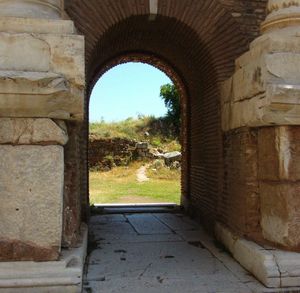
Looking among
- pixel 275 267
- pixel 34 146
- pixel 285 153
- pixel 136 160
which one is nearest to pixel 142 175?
pixel 136 160

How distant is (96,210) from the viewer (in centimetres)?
759

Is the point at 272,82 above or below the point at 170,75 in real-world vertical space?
below

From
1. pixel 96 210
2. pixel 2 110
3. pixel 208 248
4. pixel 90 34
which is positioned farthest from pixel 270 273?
pixel 96 210

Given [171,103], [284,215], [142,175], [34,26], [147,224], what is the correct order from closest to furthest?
[34,26], [284,215], [147,224], [142,175], [171,103]

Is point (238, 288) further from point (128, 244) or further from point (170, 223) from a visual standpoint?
point (170, 223)

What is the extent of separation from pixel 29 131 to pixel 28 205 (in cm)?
61

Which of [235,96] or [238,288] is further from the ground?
[235,96]

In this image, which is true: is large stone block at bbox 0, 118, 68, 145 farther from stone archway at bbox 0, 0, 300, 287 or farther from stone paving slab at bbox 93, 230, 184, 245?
stone paving slab at bbox 93, 230, 184, 245

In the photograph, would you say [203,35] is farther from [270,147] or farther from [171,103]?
[171,103]

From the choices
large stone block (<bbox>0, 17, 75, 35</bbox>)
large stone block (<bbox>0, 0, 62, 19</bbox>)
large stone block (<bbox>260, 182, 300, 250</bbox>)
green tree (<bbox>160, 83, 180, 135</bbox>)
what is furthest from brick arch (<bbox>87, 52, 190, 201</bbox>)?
green tree (<bbox>160, 83, 180, 135</bbox>)

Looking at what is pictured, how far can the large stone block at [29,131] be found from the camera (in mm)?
3465

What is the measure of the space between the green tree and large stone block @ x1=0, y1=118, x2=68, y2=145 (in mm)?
19919

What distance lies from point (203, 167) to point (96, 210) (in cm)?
236

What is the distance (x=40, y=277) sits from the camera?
3.33 m
